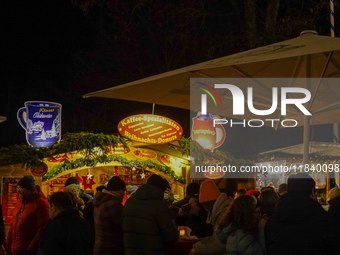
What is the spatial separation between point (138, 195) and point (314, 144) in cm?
575

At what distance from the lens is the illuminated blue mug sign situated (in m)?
8.16

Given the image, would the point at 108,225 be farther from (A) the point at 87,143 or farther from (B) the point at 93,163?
(B) the point at 93,163

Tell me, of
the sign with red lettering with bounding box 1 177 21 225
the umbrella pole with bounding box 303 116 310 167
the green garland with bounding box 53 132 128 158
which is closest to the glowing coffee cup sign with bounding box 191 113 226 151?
the green garland with bounding box 53 132 128 158

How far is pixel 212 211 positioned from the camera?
15.6 feet

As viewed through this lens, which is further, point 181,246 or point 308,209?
point 181,246

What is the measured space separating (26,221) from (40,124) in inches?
147

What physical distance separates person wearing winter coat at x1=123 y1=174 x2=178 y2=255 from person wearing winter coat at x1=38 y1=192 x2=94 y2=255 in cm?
56

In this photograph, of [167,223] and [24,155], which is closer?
[167,223]

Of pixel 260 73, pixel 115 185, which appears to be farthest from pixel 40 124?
pixel 260 73

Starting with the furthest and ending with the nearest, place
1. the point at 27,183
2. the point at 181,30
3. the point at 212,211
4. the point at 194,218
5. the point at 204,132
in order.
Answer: the point at 181,30 < the point at 204,132 < the point at 194,218 < the point at 27,183 < the point at 212,211

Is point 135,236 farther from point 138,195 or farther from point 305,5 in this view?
point 305,5

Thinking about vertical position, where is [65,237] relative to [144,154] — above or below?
below

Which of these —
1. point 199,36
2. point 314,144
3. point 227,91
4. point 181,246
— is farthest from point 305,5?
point 181,246

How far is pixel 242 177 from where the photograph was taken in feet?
46.2
